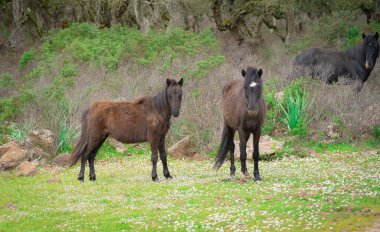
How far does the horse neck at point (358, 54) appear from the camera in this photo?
2403 cm

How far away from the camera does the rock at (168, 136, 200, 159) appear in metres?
19.8

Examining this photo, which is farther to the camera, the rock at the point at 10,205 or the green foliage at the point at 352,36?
the green foliage at the point at 352,36

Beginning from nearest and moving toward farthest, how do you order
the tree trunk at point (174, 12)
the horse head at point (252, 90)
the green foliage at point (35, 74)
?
the horse head at point (252, 90), the green foliage at point (35, 74), the tree trunk at point (174, 12)

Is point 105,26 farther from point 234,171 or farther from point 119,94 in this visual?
point 234,171

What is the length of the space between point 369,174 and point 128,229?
641cm

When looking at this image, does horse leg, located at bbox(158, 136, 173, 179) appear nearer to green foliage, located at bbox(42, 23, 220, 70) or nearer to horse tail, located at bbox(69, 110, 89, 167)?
horse tail, located at bbox(69, 110, 89, 167)

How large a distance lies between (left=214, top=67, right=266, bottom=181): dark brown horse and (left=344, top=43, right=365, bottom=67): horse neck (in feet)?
31.7

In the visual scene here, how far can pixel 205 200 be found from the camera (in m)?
12.8

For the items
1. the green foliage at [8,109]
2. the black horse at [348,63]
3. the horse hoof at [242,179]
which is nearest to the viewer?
the horse hoof at [242,179]

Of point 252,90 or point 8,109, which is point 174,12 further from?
point 252,90

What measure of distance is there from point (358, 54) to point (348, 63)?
1.68ft

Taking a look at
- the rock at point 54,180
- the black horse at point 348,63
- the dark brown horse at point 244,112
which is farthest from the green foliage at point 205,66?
the rock at point 54,180

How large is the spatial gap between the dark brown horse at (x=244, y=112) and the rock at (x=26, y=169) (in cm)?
554

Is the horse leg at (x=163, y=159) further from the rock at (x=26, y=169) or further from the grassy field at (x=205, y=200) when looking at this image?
the rock at (x=26, y=169)
